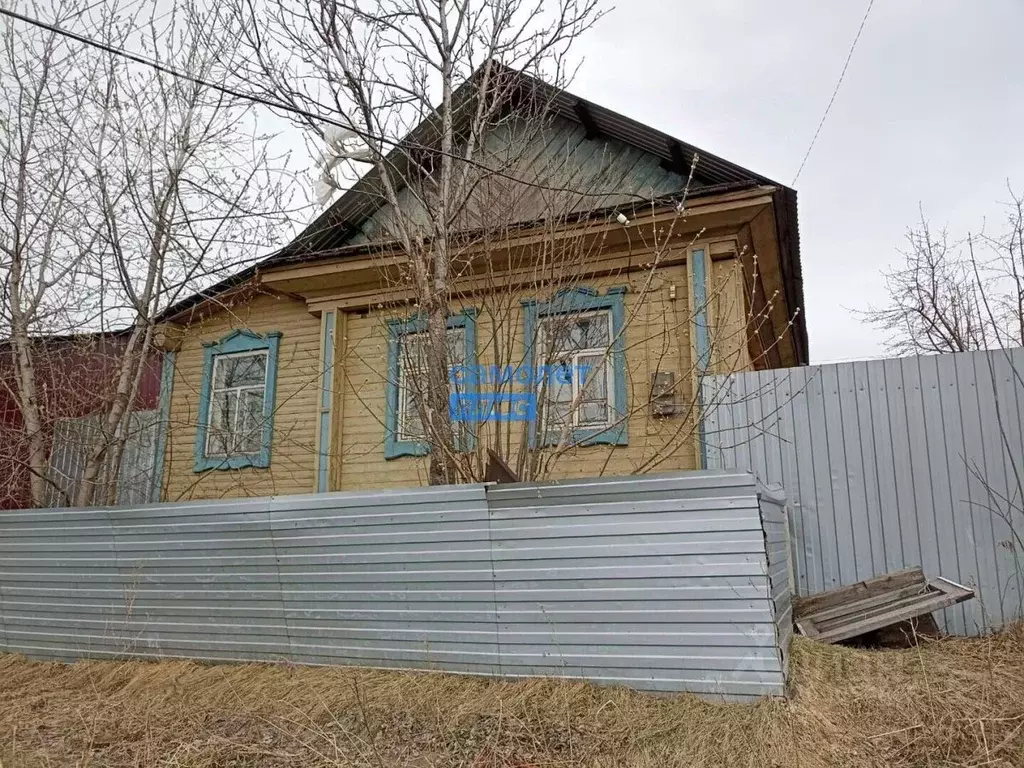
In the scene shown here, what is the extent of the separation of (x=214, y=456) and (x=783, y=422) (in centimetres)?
723

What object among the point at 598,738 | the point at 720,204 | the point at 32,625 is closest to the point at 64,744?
the point at 32,625

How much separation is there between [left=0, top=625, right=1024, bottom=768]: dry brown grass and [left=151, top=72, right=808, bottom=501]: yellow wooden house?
195cm

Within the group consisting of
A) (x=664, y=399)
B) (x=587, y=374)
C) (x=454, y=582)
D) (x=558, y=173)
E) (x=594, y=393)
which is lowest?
(x=454, y=582)

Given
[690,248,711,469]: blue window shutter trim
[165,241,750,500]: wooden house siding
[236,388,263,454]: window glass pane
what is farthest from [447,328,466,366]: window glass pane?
[236,388,263,454]: window glass pane

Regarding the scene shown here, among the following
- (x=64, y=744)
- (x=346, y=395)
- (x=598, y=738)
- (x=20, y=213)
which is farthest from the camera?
(x=346, y=395)

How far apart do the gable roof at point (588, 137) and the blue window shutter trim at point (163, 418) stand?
137cm

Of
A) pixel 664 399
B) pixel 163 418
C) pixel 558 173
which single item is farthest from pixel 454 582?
pixel 163 418

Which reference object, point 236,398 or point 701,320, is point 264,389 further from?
point 701,320

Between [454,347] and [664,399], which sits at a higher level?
[454,347]

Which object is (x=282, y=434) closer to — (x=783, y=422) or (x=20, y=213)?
(x=20, y=213)

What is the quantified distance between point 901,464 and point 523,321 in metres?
3.54

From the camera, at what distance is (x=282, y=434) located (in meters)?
8.79

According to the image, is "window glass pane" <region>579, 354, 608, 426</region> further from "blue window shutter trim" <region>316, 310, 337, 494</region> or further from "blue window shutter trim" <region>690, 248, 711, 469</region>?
"blue window shutter trim" <region>316, 310, 337, 494</region>

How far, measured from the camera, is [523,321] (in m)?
7.03
